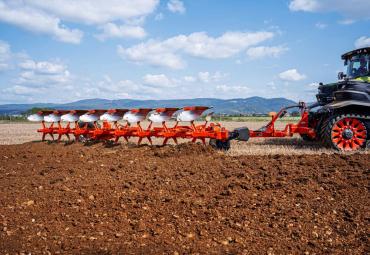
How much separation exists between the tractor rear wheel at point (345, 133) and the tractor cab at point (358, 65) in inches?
51.4

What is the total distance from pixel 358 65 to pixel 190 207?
822 centimetres

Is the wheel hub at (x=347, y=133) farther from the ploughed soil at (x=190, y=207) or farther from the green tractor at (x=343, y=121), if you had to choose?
the ploughed soil at (x=190, y=207)

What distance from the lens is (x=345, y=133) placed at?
9703mm

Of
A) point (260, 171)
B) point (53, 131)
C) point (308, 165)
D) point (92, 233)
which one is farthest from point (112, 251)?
point (53, 131)

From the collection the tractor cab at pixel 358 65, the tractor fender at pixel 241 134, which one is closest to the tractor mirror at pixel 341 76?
the tractor cab at pixel 358 65

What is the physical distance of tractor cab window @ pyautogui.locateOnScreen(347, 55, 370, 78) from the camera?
10719 mm

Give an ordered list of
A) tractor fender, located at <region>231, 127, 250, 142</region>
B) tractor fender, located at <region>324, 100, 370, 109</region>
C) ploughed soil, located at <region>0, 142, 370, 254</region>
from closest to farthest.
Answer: ploughed soil, located at <region>0, 142, 370, 254</region> → tractor fender, located at <region>324, 100, 370, 109</region> → tractor fender, located at <region>231, 127, 250, 142</region>

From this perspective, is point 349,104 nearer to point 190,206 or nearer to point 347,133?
point 347,133

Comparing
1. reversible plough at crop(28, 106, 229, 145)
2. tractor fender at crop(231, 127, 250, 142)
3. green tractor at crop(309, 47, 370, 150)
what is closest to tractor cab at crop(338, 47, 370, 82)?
green tractor at crop(309, 47, 370, 150)

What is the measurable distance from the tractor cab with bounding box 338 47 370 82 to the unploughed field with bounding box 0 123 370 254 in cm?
408

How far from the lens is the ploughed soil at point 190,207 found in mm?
3832

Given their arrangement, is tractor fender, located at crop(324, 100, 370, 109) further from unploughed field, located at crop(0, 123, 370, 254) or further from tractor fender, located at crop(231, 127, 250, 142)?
unploughed field, located at crop(0, 123, 370, 254)

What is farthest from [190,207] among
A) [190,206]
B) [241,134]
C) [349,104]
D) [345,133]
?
[349,104]

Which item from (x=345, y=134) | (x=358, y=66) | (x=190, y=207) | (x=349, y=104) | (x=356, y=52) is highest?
(x=356, y=52)
